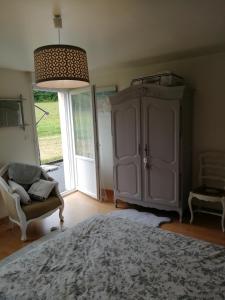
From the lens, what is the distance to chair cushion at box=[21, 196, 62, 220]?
310cm

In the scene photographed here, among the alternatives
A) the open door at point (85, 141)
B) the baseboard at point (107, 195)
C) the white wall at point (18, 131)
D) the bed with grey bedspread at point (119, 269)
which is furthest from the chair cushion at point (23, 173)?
the bed with grey bedspread at point (119, 269)

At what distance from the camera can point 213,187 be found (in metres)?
3.49

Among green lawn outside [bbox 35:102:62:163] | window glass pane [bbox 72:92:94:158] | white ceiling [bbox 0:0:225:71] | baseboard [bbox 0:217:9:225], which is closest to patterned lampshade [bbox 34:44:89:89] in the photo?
white ceiling [bbox 0:0:225:71]

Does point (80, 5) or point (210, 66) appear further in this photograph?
point (210, 66)

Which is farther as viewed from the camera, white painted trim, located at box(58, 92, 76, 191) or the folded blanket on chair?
white painted trim, located at box(58, 92, 76, 191)

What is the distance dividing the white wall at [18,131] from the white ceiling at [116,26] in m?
0.65

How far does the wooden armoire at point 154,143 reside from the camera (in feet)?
10.7

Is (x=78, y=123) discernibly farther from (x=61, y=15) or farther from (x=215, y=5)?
(x=215, y=5)

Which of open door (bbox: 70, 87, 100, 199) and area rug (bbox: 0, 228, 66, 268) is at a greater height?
open door (bbox: 70, 87, 100, 199)

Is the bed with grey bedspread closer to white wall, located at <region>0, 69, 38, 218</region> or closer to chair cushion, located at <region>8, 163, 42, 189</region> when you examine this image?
chair cushion, located at <region>8, 163, 42, 189</region>

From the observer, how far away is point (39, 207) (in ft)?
10.5

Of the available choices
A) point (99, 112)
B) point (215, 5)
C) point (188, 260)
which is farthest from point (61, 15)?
point (99, 112)

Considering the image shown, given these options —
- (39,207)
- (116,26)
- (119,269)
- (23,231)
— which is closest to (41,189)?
(39,207)

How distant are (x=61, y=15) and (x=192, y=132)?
248cm
